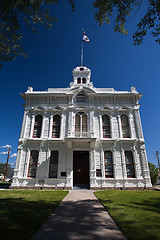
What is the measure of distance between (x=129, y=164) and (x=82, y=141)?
614 cm

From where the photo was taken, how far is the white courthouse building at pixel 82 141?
14773 millimetres

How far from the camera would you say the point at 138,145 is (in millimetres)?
16031

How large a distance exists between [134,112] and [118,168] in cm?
741

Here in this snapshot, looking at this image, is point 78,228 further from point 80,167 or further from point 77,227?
point 80,167

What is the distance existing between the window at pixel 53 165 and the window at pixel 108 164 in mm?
5733

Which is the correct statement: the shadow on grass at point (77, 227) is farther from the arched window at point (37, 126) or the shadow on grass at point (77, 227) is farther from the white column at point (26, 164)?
the arched window at point (37, 126)

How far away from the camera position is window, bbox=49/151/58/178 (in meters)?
15.1

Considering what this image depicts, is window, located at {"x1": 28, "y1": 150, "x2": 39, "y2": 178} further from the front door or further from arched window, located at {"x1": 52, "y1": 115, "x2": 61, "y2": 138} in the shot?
the front door

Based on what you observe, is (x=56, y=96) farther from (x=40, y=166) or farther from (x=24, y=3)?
(x=24, y=3)

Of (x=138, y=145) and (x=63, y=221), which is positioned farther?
(x=138, y=145)

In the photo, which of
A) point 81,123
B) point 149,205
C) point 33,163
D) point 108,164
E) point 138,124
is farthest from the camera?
point 81,123

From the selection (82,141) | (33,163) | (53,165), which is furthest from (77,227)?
(33,163)

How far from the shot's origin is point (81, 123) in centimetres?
1695

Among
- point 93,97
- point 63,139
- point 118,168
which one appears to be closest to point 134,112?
point 93,97
